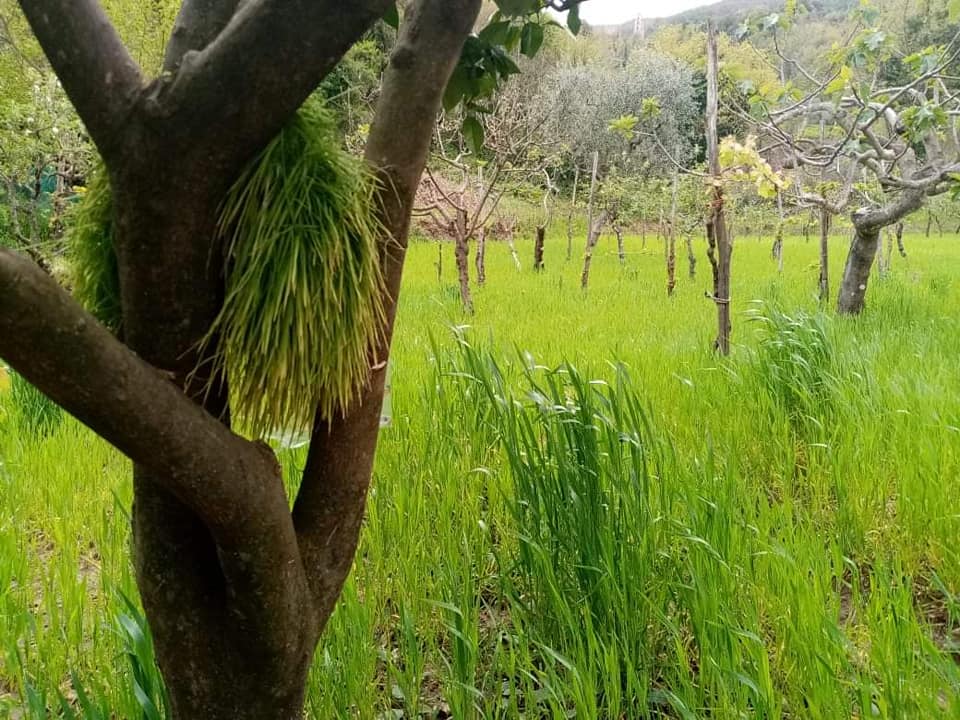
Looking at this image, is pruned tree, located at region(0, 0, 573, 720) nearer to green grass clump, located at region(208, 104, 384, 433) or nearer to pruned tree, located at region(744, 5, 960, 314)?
green grass clump, located at region(208, 104, 384, 433)

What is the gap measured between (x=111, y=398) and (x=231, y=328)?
0.49ft

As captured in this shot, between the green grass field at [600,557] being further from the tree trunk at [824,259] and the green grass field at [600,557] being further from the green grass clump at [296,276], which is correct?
the tree trunk at [824,259]

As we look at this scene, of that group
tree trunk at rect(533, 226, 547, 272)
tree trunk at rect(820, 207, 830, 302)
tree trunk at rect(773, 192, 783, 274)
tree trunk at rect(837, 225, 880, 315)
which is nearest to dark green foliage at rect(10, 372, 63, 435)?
tree trunk at rect(837, 225, 880, 315)

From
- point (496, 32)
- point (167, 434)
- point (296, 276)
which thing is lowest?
point (167, 434)

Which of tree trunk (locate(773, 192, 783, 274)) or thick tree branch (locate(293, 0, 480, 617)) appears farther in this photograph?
tree trunk (locate(773, 192, 783, 274))

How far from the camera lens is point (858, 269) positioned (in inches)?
193

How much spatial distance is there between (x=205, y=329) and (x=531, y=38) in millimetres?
849

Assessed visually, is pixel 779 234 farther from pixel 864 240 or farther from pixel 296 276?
pixel 296 276

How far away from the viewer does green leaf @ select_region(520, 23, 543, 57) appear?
1.23 meters

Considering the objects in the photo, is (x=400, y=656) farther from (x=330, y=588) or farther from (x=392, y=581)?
(x=330, y=588)

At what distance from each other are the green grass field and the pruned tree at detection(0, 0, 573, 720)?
460mm

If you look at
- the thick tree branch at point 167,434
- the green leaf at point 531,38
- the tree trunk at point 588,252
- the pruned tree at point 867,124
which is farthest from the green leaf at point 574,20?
the tree trunk at point 588,252

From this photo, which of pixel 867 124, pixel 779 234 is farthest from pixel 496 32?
pixel 779 234

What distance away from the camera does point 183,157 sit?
65 centimetres
